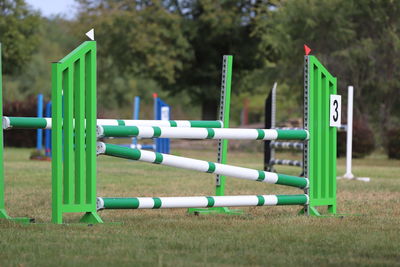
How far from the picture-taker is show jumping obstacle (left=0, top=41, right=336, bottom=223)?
6767mm

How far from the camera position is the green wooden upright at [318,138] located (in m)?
8.12

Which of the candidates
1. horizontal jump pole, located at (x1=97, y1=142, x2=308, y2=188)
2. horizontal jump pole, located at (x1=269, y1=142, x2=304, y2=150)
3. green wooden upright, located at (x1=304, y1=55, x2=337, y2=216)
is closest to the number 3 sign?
green wooden upright, located at (x1=304, y1=55, x2=337, y2=216)

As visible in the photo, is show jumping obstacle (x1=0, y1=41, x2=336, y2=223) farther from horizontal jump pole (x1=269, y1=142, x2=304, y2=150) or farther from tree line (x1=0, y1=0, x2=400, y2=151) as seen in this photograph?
tree line (x1=0, y1=0, x2=400, y2=151)

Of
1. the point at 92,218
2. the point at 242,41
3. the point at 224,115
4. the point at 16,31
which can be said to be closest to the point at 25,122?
the point at 92,218

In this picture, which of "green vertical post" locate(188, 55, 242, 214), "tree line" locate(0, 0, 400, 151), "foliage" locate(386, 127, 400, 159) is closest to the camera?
"green vertical post" locate(188, 55, 242, 214)

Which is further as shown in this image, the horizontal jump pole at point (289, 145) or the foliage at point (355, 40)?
the foliage at point (355, 40)

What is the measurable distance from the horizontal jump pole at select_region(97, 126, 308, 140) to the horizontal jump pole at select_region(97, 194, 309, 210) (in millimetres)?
506

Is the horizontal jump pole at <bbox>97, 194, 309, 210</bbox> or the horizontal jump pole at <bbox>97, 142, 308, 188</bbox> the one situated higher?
the horizontal jump pole at <bbox>97, 142, 308, 188</bbox>

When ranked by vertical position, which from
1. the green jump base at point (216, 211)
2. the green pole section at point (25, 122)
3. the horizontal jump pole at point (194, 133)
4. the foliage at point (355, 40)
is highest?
the foliage at point (355, 40)

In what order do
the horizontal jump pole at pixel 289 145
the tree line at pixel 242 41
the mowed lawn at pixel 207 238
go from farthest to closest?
the tree line at pixel 242 41 → the horizontal jump pole at pixel 289 145 → the mowed lawn at pixel 207 238

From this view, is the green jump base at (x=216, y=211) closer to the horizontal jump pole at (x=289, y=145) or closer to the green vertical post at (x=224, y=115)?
the green vertical post at (x=224, y=115)

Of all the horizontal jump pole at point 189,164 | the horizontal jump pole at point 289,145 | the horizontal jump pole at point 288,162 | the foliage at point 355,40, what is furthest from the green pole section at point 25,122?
the foliage at point 355,40

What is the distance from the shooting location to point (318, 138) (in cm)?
816

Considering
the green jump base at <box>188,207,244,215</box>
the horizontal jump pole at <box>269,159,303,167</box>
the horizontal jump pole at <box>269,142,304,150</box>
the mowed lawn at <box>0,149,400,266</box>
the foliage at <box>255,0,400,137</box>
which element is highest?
the foliage at <box>255,0,400,137</box>
